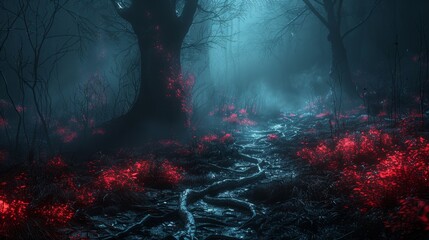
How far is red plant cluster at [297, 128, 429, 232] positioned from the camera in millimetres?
3953

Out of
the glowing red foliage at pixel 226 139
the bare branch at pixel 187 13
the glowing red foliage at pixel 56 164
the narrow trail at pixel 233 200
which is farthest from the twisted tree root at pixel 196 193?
the bare branch at pixel 187 13

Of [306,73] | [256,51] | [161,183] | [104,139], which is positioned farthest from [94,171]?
[256,51]

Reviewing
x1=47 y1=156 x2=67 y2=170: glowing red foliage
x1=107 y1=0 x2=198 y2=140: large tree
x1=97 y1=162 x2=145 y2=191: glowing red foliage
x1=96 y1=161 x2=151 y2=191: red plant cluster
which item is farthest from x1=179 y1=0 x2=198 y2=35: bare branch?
x1=97 y1=162 x2=145 y2=191: glowing red foliage

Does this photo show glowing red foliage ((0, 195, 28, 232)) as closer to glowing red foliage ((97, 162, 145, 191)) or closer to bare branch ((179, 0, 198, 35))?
glowing red foliage ((97, 162, 145, 191))

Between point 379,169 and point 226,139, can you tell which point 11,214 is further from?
point 226,139

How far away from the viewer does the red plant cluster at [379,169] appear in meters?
3.95

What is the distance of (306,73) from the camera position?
27.2m

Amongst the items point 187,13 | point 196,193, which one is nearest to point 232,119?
point 187,13

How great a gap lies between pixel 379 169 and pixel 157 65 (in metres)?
8.40

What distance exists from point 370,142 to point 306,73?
21.1m

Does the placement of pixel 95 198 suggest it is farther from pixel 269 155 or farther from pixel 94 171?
pixel 269 155

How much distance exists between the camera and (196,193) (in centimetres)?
619

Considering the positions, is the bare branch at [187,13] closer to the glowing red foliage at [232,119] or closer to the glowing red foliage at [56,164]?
the glowing red foliage at [232,119]

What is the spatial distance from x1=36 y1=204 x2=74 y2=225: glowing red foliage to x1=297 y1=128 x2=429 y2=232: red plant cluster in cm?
421
